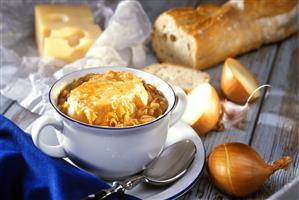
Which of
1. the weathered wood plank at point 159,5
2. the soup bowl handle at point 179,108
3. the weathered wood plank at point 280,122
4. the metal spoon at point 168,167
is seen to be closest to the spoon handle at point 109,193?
the metal spoon at point 168,167

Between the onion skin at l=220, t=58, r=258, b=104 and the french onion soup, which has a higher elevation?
the french onion soup

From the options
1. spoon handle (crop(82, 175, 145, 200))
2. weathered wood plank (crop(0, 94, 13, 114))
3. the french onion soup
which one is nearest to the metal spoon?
spoon handle (crop(82, 175, 145, 200))

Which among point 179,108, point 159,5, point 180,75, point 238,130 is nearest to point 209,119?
point 238,130

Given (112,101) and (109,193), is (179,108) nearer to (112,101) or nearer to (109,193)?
(112,101)

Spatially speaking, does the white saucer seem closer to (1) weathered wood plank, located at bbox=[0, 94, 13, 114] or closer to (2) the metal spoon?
(2) the metal spoon

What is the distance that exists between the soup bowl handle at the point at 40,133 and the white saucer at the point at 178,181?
99 millimetres

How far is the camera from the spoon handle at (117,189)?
1016 mm

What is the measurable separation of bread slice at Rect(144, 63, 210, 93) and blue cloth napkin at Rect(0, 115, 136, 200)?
1.92 ft

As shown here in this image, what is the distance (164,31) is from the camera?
188 centimetres

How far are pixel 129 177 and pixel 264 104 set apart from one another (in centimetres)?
58

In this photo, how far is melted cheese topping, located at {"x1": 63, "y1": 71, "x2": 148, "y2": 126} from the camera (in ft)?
3.64

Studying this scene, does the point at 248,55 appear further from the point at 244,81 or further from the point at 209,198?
the point at 209,198

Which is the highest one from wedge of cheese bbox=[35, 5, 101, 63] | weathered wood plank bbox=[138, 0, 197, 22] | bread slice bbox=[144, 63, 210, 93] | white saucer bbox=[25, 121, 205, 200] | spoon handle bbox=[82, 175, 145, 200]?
spoon handle bbox=[82, 175, 145, 200]

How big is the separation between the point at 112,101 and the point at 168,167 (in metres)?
0.19
